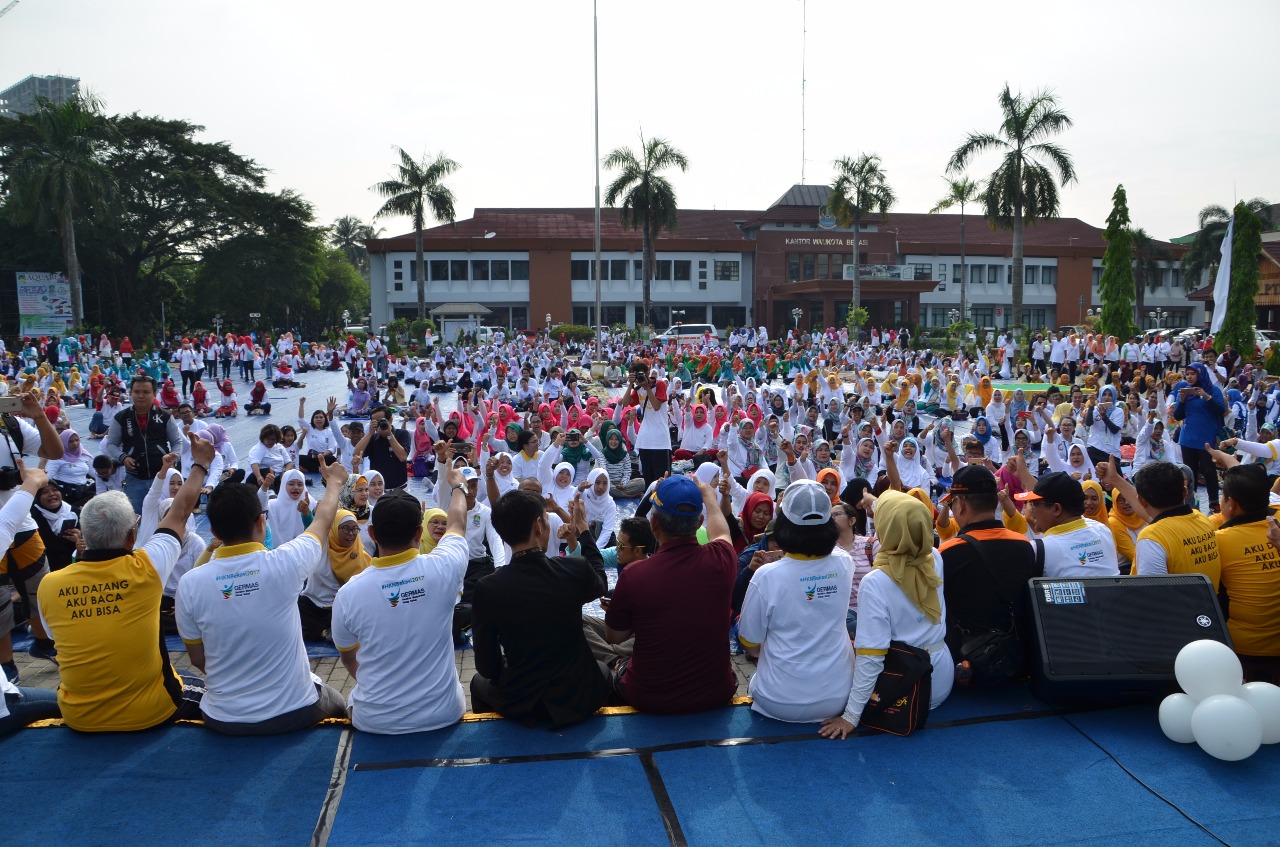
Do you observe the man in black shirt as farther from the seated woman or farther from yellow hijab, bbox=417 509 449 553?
yellow hijab, bbox=417 509 449 553

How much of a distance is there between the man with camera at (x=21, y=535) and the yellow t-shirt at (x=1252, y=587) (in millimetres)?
6282

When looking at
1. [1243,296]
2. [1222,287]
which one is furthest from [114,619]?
[1243,296]

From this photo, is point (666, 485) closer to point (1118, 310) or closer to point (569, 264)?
point (1118, 310)

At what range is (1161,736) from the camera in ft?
13.2

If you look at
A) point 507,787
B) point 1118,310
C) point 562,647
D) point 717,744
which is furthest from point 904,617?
point 1118,310

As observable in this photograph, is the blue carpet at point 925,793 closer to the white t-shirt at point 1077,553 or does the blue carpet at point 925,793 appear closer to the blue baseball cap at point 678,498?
the white t-shirt at point 1077,553

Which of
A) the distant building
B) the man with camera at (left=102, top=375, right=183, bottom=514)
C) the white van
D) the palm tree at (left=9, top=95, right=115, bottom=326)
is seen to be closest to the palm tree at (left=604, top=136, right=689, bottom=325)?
the white van

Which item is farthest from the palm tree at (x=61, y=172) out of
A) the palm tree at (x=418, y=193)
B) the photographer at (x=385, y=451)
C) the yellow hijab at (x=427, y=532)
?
the yellow hijab at (x=427, y=532)

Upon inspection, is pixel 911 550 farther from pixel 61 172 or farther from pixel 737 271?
pixel 737 271

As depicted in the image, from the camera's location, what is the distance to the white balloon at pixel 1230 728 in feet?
12.1

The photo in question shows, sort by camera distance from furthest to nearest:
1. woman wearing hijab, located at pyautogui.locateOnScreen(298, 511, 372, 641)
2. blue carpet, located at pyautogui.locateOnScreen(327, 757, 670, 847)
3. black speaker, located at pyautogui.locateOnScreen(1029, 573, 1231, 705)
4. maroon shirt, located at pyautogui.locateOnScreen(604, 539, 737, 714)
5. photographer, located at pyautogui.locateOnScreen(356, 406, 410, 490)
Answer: photographer, located at pyautogui.locateOnScreen(356, 406, 410, 490) → woman wearing hijab, located at pyautogui.locateOnScreen(298, 511, 372, 641) → black speaker, located at pyautogui.locateOnScreen(1029, 573, 1231, 705) → maroon shirt, located at pyautogui.locateOnScreen(604, 539, 737, 714) → blue carpet, located at pyautogui.locateOnScreen(327, 757, 670, 847)

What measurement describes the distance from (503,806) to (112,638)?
76.8 inches

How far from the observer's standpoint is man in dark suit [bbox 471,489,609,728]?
3902 millimetres

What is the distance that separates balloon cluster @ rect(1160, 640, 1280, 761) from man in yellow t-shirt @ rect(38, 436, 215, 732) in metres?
4.50
